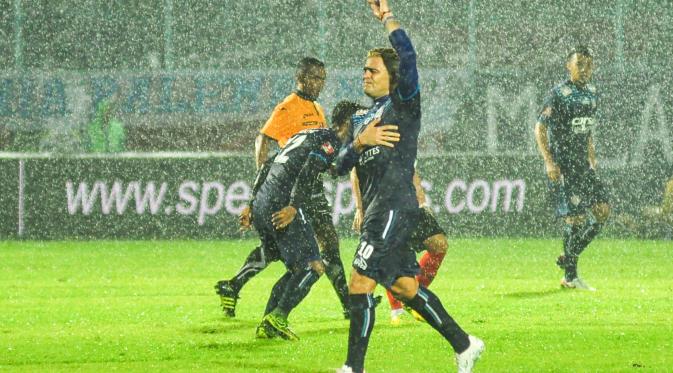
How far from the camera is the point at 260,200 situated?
9.82 metres

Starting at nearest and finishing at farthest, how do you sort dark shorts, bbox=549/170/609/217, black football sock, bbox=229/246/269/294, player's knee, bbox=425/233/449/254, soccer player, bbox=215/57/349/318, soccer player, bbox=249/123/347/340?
soccer player, bbox=249/123/347/340, player's knee, bbox=425/233/449/254, soccer player, bbox=215/57/349/318, black football sock, bbox=229/246/269/294, dark shorts, bbox=549/170/609/217

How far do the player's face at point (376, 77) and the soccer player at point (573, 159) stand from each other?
5.62 meters

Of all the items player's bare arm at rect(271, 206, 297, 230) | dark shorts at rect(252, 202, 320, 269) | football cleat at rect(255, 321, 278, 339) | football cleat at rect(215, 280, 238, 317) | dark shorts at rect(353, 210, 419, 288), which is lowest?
football cleat at rect(215, 280, 238, 317)

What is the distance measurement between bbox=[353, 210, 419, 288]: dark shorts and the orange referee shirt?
3.07 metres

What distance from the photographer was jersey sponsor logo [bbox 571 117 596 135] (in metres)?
13.0

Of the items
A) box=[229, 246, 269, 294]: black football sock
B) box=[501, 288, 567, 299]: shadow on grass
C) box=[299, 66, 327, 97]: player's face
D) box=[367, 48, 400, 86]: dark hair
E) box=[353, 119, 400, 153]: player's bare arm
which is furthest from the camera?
box=[501, 288, 567, 299]: shadow on grass

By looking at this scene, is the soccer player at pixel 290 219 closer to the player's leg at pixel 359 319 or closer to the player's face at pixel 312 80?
the player's face at pixel 312 80

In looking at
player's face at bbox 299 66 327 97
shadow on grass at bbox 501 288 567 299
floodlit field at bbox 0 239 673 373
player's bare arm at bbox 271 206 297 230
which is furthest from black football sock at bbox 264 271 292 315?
shadow on grass at bbox 501 288 567 299

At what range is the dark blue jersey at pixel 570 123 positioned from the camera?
42.6 feet

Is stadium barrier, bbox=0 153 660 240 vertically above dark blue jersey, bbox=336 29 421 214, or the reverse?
dark blue jersey, bbox=336 29 421 214

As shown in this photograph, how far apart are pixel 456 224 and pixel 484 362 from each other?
34.5 ft

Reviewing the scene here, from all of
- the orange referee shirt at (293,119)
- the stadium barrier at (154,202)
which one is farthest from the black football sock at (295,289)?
the stadium barrier at (154,202)

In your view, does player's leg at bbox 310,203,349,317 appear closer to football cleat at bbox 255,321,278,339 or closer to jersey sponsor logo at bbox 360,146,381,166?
football cleat at bbox 255,321,278,339

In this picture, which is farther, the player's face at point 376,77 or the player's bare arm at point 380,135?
the player's face at point 376,77
